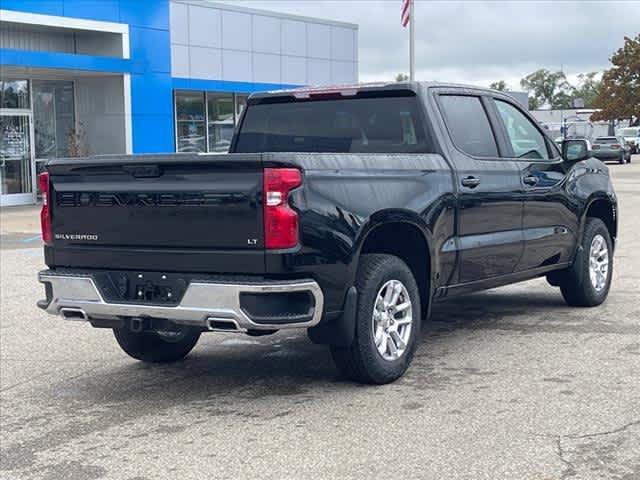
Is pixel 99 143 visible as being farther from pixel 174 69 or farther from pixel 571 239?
pixel 571 239

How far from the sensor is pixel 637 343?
24.8ft

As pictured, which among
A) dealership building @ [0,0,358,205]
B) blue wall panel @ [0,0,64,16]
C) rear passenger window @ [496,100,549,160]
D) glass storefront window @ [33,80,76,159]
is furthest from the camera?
glass storefront window @ [33,80,76,159]

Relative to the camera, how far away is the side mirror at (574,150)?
8.76 meters

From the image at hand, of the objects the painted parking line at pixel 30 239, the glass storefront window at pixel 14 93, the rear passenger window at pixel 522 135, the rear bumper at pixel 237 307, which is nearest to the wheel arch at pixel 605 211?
the rear passenger window at pixel 522 135

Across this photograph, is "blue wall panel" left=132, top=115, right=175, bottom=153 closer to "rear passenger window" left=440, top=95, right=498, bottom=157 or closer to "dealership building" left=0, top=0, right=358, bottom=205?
"dealership building" left=0, top=0, right=358, bottom=205

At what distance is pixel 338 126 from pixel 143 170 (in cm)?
196

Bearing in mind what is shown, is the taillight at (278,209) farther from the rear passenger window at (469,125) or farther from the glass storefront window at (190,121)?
the glass storefront window at (190,121)

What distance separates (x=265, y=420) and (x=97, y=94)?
22.5 metres

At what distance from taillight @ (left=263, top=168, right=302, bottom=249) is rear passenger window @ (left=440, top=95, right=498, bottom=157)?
2.17m

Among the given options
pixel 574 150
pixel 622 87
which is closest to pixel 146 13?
pixel 574 150

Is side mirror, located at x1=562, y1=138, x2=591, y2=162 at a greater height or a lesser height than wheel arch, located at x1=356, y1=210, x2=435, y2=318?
greater

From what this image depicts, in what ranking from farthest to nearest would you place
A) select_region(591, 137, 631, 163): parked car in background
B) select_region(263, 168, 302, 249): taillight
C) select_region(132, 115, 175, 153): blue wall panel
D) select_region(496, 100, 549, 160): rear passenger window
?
select_region(591, 137, 631, 163): parked car in background < select_region(132, 115, 175, 153): blue wall panel < select_region(496, 100, 549, 160): rear passenger window < select_region(263, 168, 302, 249): taillight

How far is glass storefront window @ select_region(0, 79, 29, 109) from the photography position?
24.8 metres

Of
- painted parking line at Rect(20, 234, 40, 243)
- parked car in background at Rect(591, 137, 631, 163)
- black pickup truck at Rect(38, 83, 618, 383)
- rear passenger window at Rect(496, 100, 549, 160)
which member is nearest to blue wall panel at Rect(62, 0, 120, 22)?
painted parking line at Rect(20, 234, 40, 243)
